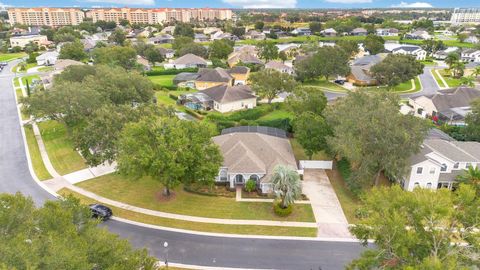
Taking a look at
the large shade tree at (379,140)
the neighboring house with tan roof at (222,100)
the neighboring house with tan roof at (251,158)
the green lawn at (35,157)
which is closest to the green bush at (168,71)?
the neighboring house with tan roof at (222,100)

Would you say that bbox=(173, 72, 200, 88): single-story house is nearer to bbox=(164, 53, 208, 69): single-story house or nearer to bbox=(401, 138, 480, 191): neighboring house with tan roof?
bbox=(164, 53, 208, 69): single-story house

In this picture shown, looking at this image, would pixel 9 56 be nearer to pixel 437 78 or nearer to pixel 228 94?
pixel 228 94

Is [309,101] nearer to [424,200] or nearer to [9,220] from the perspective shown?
[424,200]

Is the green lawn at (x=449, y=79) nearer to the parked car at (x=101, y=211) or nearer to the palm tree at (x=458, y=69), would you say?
the palm tree at (x=458, y=69)

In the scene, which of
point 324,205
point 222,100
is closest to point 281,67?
point 222,100

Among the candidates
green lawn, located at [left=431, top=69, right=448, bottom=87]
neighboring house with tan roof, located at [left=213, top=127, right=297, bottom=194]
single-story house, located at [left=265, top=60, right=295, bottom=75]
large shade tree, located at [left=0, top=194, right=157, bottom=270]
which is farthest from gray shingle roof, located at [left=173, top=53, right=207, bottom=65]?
large shade tree, located at [left=0, top=194, right=157, bottom=270]
